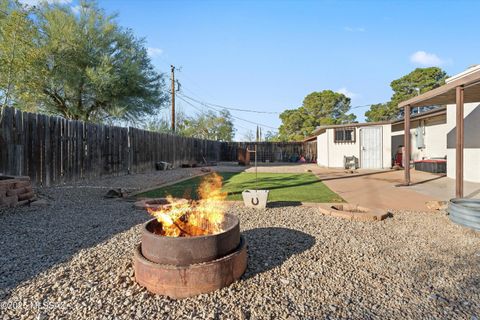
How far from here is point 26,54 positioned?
618 cm

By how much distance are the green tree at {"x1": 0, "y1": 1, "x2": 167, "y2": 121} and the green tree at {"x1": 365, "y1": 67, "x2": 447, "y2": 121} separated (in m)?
25.9

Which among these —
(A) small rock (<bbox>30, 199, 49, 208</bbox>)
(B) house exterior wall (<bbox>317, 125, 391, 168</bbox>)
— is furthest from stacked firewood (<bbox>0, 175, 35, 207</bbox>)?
(B) house exterior wall (<bbox>317, 125, 391, 168</bbox>)

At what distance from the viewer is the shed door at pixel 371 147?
1459cm

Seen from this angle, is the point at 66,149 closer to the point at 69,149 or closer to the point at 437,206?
the point at 69,149

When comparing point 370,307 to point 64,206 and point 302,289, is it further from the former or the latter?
point 64,206

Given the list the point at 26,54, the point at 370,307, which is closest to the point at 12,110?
the point at 26,54

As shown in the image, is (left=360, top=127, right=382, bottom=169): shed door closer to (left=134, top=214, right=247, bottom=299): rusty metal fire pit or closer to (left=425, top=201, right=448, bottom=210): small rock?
(left=425, top=201, right=448, bottom=210): small rock

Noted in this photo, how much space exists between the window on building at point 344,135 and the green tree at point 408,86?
17021 mm

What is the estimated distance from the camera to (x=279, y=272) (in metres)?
2.47

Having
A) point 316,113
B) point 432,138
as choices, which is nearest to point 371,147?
point 432,138

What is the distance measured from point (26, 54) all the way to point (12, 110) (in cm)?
133

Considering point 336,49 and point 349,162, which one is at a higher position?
point 336,49

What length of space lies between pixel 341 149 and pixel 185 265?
14.8m

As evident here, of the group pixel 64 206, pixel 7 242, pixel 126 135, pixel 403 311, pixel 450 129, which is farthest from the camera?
pixel 126 135
